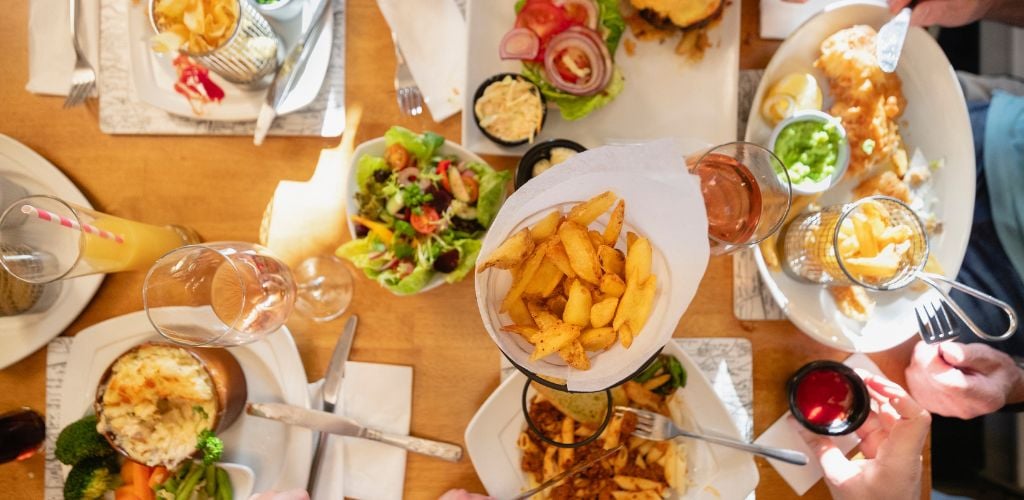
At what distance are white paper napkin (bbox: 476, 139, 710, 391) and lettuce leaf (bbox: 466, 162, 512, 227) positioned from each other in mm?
303

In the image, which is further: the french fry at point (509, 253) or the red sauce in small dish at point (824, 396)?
the red sauce in small dish at point (824, 396)

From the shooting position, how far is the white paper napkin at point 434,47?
1.63 metres

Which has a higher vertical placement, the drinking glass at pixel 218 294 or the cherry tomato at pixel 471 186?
the cherry tomato at pixel 471 186

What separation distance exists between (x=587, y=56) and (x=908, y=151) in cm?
93

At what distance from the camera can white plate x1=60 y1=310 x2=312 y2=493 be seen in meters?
1.59

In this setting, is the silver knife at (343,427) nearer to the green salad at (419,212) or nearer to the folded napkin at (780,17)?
the green salad at (419,212)

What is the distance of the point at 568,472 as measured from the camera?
1529 millimetres

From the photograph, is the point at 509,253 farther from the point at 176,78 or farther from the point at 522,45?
the point at 176,78

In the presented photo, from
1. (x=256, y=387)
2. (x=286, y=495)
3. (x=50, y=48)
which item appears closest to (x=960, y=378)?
(x=286, y=495)

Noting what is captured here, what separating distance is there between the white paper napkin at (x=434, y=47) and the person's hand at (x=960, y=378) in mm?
1429

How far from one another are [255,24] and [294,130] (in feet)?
0.93

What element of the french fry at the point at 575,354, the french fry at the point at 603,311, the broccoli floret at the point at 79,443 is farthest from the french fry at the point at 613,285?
the broccoli floret at the point at 79,443

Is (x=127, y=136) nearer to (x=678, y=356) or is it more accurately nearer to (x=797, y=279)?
(x=678, y=356)

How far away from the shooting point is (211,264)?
1.42m
